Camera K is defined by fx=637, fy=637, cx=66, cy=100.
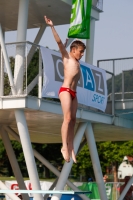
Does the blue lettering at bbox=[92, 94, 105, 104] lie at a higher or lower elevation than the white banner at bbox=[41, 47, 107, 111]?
lower

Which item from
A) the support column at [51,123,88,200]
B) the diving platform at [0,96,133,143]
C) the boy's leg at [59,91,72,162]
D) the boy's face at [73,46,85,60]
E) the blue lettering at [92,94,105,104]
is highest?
the boy's face at [73,46,85,60]

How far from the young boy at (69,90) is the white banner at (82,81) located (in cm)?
959

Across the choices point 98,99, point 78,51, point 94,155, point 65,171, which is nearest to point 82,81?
point 98,99

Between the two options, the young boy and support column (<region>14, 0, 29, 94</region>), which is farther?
support column (<region>14, 0, 29, 94</region>)

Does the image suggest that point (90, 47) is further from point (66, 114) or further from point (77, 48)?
point (66, 114)

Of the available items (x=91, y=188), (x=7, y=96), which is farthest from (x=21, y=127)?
(x=91, y=188)

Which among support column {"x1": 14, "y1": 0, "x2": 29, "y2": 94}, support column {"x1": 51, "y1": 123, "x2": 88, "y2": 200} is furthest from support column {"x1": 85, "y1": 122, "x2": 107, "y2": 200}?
support column {"x1": 14, "y1": 0, "x2": 29, "y2": 94}

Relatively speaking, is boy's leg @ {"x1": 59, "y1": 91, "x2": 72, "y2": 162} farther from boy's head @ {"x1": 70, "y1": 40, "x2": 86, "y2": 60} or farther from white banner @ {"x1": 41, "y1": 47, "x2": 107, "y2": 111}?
white banner @ {"x1": 41, "y1": 47, "x2": 107, "y2": 111}

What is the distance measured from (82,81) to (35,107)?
3006mm

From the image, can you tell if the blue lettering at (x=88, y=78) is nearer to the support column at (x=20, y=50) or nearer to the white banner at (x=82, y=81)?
the white banner at (x=82, y=81)

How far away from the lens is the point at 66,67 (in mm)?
10703

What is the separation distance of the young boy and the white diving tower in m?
8.92

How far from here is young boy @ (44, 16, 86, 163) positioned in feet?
34.1

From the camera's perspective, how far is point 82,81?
73.8 ft
